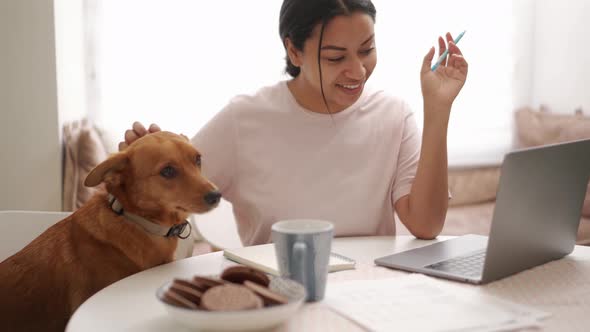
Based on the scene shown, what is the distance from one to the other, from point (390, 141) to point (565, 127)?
185cm

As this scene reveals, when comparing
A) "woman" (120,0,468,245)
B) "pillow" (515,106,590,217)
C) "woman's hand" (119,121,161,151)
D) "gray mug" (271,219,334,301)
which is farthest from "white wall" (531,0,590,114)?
"gray mug" (271,219,334,301)

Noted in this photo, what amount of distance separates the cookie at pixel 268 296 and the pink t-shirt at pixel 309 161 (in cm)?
79

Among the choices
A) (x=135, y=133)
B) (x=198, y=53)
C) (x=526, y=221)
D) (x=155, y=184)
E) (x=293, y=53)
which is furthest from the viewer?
(x=198, y=53)

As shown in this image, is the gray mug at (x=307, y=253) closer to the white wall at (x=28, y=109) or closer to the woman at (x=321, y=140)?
the woman at (x=321, y=140)

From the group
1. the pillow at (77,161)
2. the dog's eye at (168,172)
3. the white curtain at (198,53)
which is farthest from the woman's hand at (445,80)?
the pillow at (77,161)

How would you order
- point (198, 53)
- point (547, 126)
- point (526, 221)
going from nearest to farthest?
1. point (526, 221)
2. point (198, 53)
3. point (547, 126)

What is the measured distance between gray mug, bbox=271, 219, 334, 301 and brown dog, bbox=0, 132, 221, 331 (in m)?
0.38

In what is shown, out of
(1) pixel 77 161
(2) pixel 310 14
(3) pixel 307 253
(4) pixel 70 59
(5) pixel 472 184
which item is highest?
(2) pixel 310 14

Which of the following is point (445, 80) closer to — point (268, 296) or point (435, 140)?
point (435, 140)

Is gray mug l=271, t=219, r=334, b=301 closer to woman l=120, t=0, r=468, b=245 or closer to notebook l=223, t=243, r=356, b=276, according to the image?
notebook l=223, t=243, r=356, b=276

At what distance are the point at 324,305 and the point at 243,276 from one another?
0.13 metres

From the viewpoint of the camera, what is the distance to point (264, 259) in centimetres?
117

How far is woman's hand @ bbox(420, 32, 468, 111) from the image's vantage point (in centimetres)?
148

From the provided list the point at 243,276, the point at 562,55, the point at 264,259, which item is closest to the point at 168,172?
the point at 264,259
